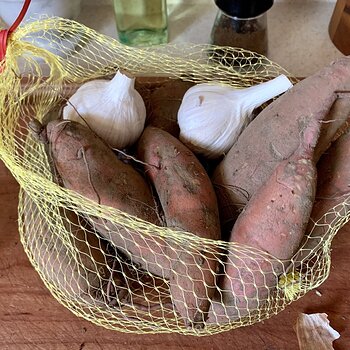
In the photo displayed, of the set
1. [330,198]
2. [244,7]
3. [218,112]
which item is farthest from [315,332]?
[244,7]

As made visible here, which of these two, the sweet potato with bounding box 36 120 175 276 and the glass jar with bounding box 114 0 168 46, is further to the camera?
the glass jar with bounding box 114 0 168 46

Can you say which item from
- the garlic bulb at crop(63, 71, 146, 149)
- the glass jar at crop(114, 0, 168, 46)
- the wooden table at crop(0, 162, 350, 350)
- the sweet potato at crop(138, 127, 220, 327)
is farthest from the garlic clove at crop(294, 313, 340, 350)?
the glass jar at crop(114, 0, 168, 46)

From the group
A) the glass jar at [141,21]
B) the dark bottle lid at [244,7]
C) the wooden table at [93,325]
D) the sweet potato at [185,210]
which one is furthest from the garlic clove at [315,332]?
the glass jar at [141,21]

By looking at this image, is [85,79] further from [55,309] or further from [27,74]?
[55,309]

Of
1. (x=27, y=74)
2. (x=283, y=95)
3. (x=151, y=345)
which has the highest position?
(x=283, y=95)

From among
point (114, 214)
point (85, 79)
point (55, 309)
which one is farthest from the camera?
point (85, 79)

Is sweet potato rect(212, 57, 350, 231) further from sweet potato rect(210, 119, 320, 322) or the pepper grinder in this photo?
the pepper grinder

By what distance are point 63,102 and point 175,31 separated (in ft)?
1.11

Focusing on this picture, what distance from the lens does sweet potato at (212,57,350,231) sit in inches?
21.1

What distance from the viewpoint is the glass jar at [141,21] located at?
849 millimetres

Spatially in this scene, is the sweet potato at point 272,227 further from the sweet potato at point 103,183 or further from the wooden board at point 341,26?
the wooden board at point 341,26

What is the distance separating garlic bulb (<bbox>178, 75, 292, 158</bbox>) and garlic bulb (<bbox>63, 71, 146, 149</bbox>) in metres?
0.06

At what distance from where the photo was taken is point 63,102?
0.66 metres

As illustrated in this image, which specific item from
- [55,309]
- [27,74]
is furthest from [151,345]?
[27,74]
